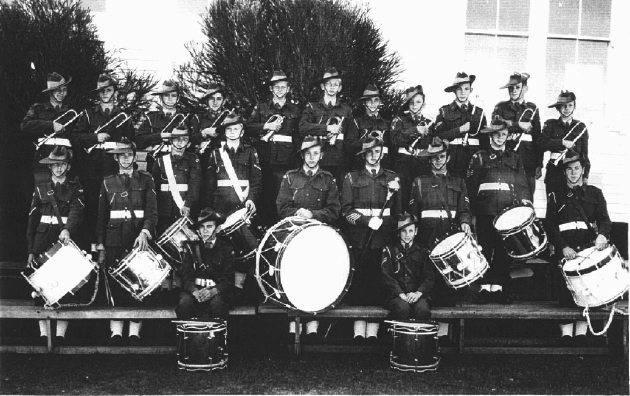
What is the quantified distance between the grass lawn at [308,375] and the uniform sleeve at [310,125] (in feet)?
7.43

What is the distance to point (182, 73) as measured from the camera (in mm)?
9500

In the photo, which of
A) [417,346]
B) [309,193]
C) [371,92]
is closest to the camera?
[417,346]

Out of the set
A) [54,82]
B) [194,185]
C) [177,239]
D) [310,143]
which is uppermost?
[54,82]

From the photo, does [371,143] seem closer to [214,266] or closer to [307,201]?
[307,201]

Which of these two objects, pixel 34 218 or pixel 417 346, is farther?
pixel 34 218

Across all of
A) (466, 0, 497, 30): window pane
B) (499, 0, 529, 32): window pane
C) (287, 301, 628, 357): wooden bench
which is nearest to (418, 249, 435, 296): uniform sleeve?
(287, 301, 628, 357): wooden bench

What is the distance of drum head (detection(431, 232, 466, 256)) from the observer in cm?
747

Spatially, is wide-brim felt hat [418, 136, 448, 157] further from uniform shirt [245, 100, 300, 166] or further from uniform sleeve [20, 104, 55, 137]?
uniform sleeve [20, 104, 55, 137]

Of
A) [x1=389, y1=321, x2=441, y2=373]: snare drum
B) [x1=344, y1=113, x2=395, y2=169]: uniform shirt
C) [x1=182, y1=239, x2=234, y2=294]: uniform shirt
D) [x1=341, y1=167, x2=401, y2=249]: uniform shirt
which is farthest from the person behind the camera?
[x1=344, y1=113, x2=395, y2=169]: uniform shirt

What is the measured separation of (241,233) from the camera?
300 inches

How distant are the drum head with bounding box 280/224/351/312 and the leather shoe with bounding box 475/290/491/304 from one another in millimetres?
1775

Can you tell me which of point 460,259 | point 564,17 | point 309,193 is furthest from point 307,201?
point 564,17

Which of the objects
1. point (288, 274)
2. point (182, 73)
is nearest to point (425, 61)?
point (182, 73)

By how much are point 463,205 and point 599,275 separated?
4.73 ft
